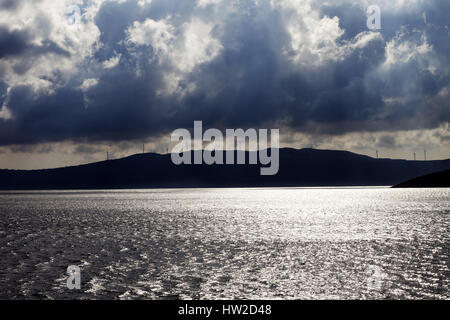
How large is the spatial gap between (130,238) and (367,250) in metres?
35.3

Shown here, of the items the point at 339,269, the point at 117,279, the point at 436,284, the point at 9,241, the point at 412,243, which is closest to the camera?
the point at 436,284

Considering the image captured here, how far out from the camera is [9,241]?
68.0 metres

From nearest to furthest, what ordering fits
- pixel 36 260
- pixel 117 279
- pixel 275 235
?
pixel 117 279 → pixel 36 260 → pixel 275 235

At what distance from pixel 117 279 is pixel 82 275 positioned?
4.00 meters

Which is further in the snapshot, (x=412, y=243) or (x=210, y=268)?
(x=412, y=243)

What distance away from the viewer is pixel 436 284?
1399 inches

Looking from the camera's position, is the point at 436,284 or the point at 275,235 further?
the point at 275,235

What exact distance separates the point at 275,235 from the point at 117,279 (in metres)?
40.1

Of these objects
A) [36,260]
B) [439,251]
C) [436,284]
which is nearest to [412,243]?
[439,251]
